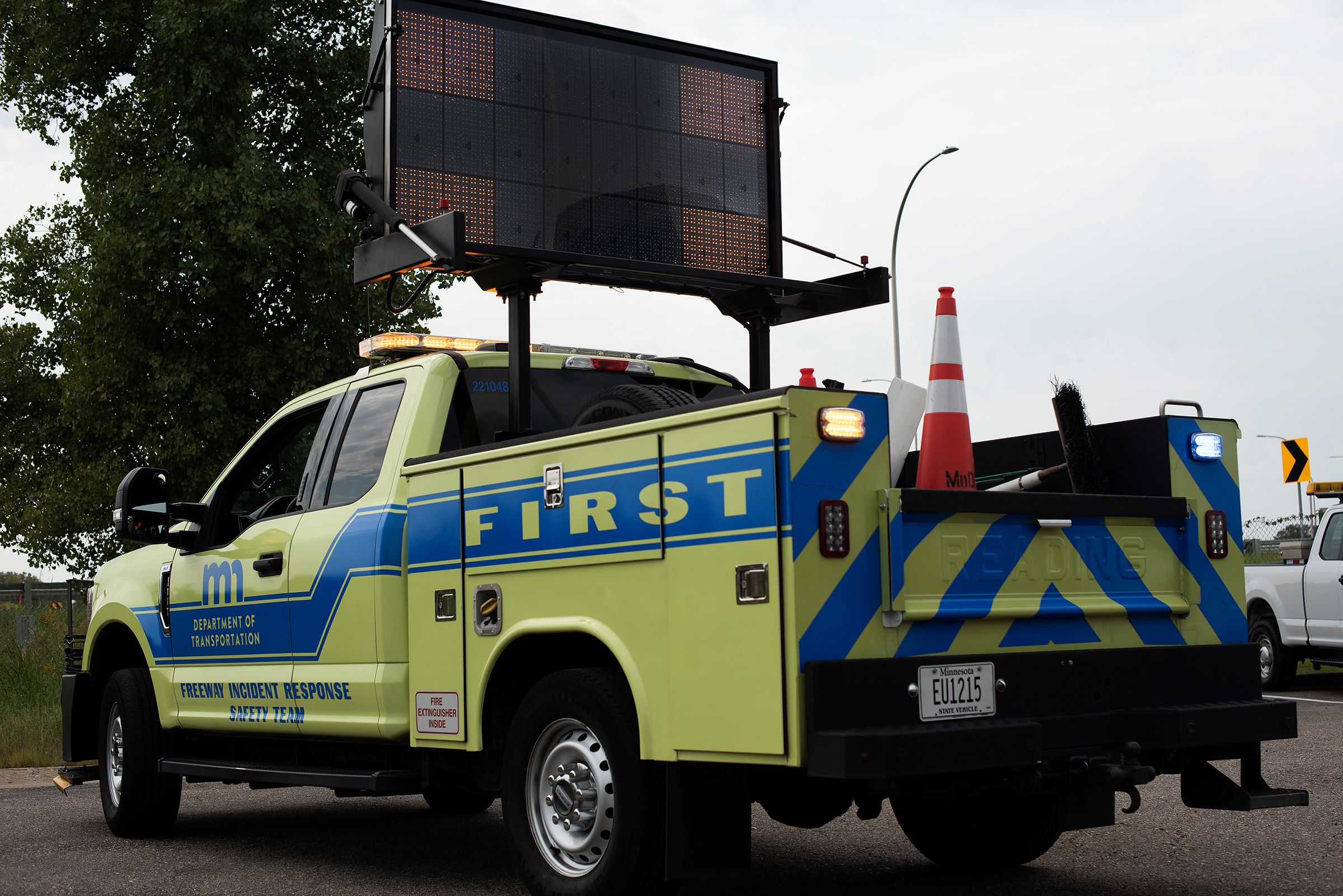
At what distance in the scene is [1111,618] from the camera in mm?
5172

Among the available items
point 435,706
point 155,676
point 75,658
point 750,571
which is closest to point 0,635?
point 75,658

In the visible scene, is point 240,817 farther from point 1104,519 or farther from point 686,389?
point 1104,519

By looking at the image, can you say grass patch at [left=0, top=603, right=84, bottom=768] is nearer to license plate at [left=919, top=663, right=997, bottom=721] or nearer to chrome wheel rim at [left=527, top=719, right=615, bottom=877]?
chrome wheel rim at [left=527, top=719, right=615, bottom=877]

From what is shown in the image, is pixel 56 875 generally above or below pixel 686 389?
below

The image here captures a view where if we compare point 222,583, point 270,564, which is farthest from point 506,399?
point 222,583

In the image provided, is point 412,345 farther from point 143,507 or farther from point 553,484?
point 553,484

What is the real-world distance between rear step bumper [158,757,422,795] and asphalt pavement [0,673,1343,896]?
415 mm

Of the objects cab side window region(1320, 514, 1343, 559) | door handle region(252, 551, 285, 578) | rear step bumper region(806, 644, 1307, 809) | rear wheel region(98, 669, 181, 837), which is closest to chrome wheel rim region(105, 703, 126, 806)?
rear wheel region(98, 669, 181, 837)

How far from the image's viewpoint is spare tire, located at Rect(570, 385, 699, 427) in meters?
5.94

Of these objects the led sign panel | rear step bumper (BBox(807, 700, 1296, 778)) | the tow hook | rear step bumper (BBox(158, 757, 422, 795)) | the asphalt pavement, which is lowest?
the asphalt pavement

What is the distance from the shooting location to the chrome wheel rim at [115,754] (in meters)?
8.07

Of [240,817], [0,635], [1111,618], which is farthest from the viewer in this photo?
[0,635]

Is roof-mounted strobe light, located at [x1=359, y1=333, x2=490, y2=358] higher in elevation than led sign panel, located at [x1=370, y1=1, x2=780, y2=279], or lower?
lower

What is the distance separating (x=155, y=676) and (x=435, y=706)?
8.95ft
